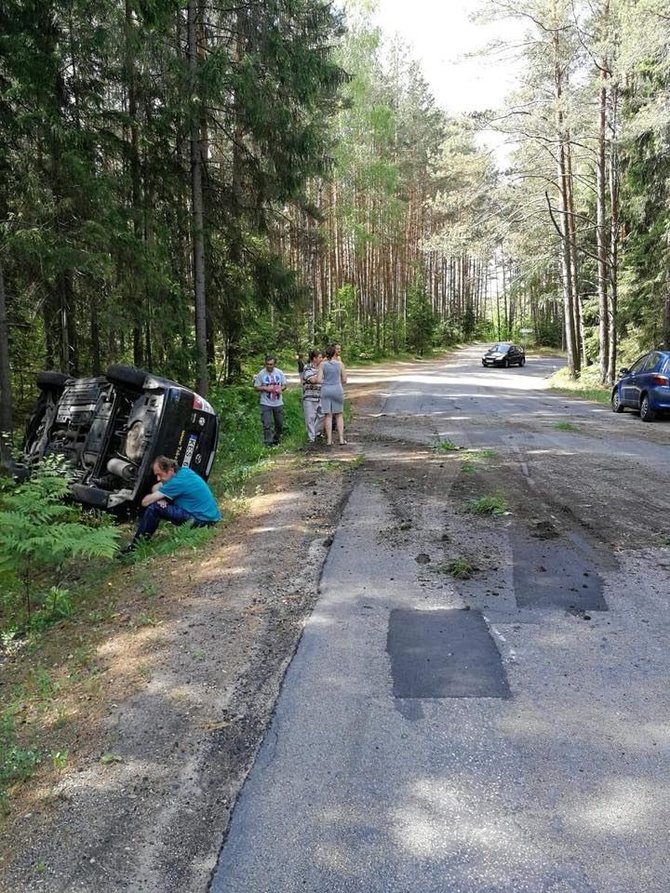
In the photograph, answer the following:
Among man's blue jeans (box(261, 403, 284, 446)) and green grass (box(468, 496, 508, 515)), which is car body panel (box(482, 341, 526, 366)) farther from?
green grass (box(468, 496, 508, 515))

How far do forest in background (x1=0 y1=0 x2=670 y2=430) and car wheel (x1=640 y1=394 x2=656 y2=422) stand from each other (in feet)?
20.8

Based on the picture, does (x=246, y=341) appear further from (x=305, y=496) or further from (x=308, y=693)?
(x=308, y=693)

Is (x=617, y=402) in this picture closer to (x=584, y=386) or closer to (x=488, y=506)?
(x=584, y=386)

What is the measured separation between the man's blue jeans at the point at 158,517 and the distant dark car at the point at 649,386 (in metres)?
11.5

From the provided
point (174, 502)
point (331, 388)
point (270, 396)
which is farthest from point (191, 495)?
point (270, 396)

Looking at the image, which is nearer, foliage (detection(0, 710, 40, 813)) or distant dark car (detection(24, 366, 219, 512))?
foliage (detection(0, 710, 40, 813))

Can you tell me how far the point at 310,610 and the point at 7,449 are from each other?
7447mm

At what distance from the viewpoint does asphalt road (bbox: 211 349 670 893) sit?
2.48 meters

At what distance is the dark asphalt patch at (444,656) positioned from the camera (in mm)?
3656

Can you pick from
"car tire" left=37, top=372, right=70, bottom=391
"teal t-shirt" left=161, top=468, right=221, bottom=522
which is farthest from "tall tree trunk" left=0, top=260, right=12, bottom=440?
"teal t-shirt" left=161, top=468, right=221, bottom=522

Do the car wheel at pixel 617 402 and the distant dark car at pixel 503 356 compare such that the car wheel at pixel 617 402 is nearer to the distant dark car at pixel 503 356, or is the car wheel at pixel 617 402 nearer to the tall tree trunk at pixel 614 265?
the tall tree trunk at pixel 614 265

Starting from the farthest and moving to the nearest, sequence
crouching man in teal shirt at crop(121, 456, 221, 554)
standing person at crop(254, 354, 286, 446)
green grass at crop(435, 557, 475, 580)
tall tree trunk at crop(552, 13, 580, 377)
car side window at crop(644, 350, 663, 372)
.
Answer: tall tree trunk at crop(552, 13, 580, 377) → car side window at crop(644, 350, 663, 372) → standing person at crop(254, 354, 286, 446) → crouching man in teal shirt at crop(121, 456, 221, 554) → green grass at crop(435, 557, 475, 580)

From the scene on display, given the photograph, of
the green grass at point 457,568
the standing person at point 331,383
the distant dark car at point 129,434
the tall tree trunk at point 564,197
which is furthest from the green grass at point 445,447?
the tall tree trunk at point 564,197

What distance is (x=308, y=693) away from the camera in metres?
3.66
